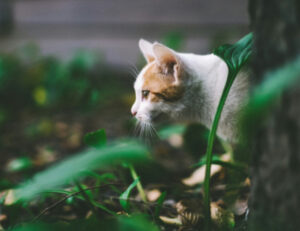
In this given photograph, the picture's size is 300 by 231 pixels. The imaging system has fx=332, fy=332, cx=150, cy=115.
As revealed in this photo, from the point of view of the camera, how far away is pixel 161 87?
49.0 inches

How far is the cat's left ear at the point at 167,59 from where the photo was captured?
1.18 meters

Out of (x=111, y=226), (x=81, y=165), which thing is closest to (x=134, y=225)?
(x=111, y=226)

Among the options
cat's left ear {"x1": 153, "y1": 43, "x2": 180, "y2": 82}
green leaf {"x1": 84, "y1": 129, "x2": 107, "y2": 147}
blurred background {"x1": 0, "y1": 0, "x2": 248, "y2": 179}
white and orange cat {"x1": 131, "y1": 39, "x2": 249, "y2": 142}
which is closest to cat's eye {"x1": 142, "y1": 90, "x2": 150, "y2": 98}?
white and orange cat {"x1": 131, "y1": 39, "x2": 249, "y2": 142}

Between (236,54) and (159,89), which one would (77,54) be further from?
(236,54)

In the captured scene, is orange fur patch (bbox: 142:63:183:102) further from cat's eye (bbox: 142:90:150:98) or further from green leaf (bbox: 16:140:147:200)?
green leaf (bbox: 16:140:147:200)

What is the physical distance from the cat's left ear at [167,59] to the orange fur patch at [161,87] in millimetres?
22

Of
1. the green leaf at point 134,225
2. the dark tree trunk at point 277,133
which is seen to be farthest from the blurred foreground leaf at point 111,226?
the dark tree trunk at point 277,133

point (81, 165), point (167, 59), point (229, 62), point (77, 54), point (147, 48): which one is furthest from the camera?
point (77, 54)

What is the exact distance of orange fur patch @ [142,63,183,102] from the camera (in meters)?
1.24

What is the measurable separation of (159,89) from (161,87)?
0.03 ft

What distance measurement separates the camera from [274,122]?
0.63 metres

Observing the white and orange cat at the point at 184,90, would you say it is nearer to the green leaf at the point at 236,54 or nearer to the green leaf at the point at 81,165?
the green leaf at the point at 236,54

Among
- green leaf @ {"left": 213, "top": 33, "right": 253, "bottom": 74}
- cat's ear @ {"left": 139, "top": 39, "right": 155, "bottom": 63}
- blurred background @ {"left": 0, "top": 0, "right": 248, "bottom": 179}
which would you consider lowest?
blurred background @ {"left": 0, "top": 0, "right": 248, "bottom": 179}

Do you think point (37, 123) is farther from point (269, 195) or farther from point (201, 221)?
point (269, 195)
